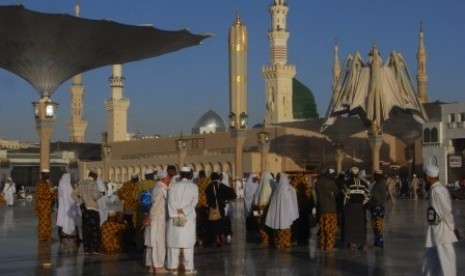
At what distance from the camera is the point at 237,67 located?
3519cm

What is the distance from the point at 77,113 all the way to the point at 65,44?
61.6 meters

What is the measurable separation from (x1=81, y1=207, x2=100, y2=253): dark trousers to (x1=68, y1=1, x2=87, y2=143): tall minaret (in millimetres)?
68337

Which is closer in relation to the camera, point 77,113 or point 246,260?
point 246,260

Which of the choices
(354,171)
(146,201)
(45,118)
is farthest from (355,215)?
(45,118)

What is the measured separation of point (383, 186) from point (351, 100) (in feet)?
100

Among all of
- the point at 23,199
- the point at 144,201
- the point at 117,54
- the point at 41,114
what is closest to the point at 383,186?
the point at 144,201

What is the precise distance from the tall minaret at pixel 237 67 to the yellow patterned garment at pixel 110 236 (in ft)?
77.5

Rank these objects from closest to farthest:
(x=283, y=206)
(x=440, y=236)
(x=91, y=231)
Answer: (x=440, y=236) → (x=91, y=231) → (x=283, y=206)

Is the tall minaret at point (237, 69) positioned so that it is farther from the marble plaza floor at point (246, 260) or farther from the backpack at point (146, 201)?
the backpack at point (146, 201)

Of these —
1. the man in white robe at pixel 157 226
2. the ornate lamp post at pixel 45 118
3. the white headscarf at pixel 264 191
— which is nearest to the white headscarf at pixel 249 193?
the white headscarf at pixel 264 191

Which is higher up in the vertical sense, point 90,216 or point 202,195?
point 202,195

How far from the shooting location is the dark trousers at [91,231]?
1009 centimetres

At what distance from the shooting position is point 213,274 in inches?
311

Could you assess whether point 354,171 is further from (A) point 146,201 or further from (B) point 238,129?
(B) point 238,129
